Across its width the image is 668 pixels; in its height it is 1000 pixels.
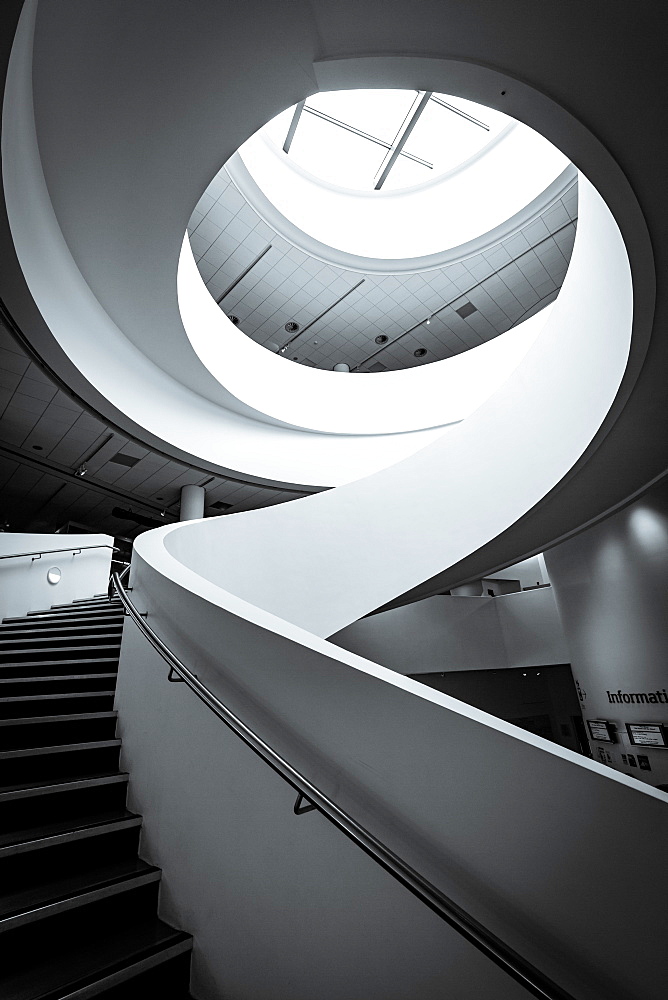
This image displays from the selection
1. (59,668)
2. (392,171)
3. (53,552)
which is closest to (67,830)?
(59,668)

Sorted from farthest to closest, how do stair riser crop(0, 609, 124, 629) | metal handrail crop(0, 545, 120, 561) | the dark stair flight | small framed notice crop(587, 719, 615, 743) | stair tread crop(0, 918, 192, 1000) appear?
1. small framed notice crop(587, 719, 615, 743)
2. metal handrail crop(0, 545, 120, 561)
3. stair riser crop(0, 609, 124, 629)
4. the dark stair flight
5. stair tread crop(0, 918, 192, 1000)

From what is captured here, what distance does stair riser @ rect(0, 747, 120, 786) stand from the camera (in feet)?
8.87

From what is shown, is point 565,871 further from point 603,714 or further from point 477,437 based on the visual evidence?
point 603,714

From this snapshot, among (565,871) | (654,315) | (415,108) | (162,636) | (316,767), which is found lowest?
(565,871)

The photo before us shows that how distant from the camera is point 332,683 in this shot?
1877 mm

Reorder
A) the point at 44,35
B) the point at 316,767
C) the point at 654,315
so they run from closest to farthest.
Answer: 1. the point at 316,767
2. the point at 654,315
3. the point at 44,35

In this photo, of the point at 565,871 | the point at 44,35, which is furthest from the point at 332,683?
the point at 44,35

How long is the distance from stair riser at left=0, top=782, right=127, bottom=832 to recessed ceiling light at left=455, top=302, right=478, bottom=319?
11.5m

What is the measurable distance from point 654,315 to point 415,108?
699 cm

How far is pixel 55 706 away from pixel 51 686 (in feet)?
1.01

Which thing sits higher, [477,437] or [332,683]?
[477,437]

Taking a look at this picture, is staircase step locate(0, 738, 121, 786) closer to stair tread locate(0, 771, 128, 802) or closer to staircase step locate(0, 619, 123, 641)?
stair tread locate(0, 771, 128, 802)

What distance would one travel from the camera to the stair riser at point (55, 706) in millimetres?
3219

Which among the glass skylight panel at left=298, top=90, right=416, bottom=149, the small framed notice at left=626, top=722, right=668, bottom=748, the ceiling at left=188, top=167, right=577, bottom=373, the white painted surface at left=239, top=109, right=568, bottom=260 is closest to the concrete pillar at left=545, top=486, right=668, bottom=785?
the small framed notice at left=626, top=722, right=668, bottom=748
